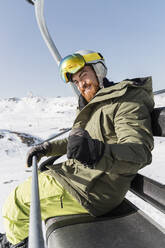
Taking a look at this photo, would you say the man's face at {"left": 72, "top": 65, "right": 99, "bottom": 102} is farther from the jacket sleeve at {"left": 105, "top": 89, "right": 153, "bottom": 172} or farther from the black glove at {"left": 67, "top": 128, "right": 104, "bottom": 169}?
the black glove at {"left": 67, "top": 128, "right": 104, "bottom": 169}

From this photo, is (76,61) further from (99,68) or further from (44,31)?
(44,31)

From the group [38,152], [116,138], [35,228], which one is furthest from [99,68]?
[35,228]

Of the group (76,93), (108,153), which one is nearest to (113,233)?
(108,153)

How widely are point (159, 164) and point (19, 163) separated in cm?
340

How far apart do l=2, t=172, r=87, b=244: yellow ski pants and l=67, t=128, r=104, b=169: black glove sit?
55cm

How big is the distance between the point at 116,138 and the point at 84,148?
0.47 metres

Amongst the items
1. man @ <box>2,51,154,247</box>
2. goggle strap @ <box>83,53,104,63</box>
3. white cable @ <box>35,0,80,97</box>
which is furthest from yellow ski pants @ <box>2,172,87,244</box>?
white cable @ <box>35,0,80,97</box>

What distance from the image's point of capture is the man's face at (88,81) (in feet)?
5.28

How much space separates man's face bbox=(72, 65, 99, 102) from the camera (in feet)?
5.28

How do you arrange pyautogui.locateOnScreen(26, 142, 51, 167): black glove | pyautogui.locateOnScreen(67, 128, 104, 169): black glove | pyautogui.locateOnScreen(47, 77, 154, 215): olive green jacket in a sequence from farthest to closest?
pyautogui.locateOnScreen(26, 142, 51, 167): black glove, pyautogui.locateOnScreen(47, 77, 154, 215): olive green jacket, pyautogui.locateOnScreen(67, 128, 104, 169): black glove

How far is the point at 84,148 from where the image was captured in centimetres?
80

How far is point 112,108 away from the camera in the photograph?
1165mm

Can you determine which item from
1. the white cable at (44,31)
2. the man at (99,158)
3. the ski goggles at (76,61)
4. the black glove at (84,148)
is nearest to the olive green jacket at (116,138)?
the man at (99,158)

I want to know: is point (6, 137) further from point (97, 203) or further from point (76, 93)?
point (97, 203)
